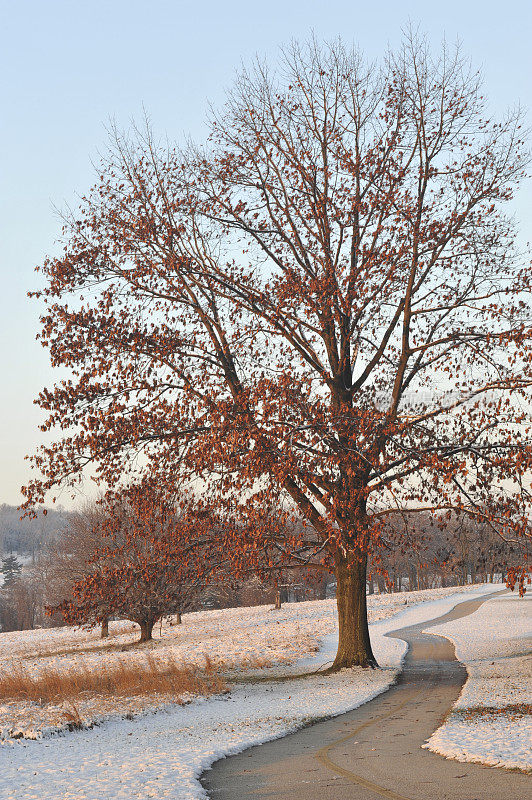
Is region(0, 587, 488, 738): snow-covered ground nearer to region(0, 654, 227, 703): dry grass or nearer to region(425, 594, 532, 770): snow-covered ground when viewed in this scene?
region(0, 654, 227, 703): dry grass

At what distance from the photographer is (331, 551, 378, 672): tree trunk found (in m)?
18.1

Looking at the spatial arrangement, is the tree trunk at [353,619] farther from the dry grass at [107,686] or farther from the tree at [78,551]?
the tree at [78,551]

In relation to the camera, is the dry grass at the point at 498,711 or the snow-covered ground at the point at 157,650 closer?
→ the dry grass at the point at 498,711

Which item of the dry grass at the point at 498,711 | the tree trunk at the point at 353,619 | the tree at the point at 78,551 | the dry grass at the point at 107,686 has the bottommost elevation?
the dry grass at the point at 107,686

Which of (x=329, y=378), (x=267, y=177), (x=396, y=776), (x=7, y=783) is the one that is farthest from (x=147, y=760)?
(x=267, y=177)

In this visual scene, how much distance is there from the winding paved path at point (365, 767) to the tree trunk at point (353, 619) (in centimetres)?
460

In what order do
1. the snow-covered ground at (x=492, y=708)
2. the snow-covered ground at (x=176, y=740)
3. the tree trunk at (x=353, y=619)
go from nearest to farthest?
the snow-covered ground at (x=176, y=740)
the snow-covered ground at (x=492, y=708)
the tree trunk at (x=353, y=619)

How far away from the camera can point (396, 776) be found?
7.61 m

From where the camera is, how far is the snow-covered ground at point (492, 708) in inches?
325

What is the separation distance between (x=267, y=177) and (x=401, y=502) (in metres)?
9.44

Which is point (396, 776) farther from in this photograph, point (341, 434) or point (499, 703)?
point (341, 434)

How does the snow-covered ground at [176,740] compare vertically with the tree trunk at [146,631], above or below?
above

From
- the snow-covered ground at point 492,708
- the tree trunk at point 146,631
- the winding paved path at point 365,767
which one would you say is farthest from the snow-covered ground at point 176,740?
the tree trunk at point 146,631

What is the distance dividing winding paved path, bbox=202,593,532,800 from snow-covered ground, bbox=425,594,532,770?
0.28 meters
